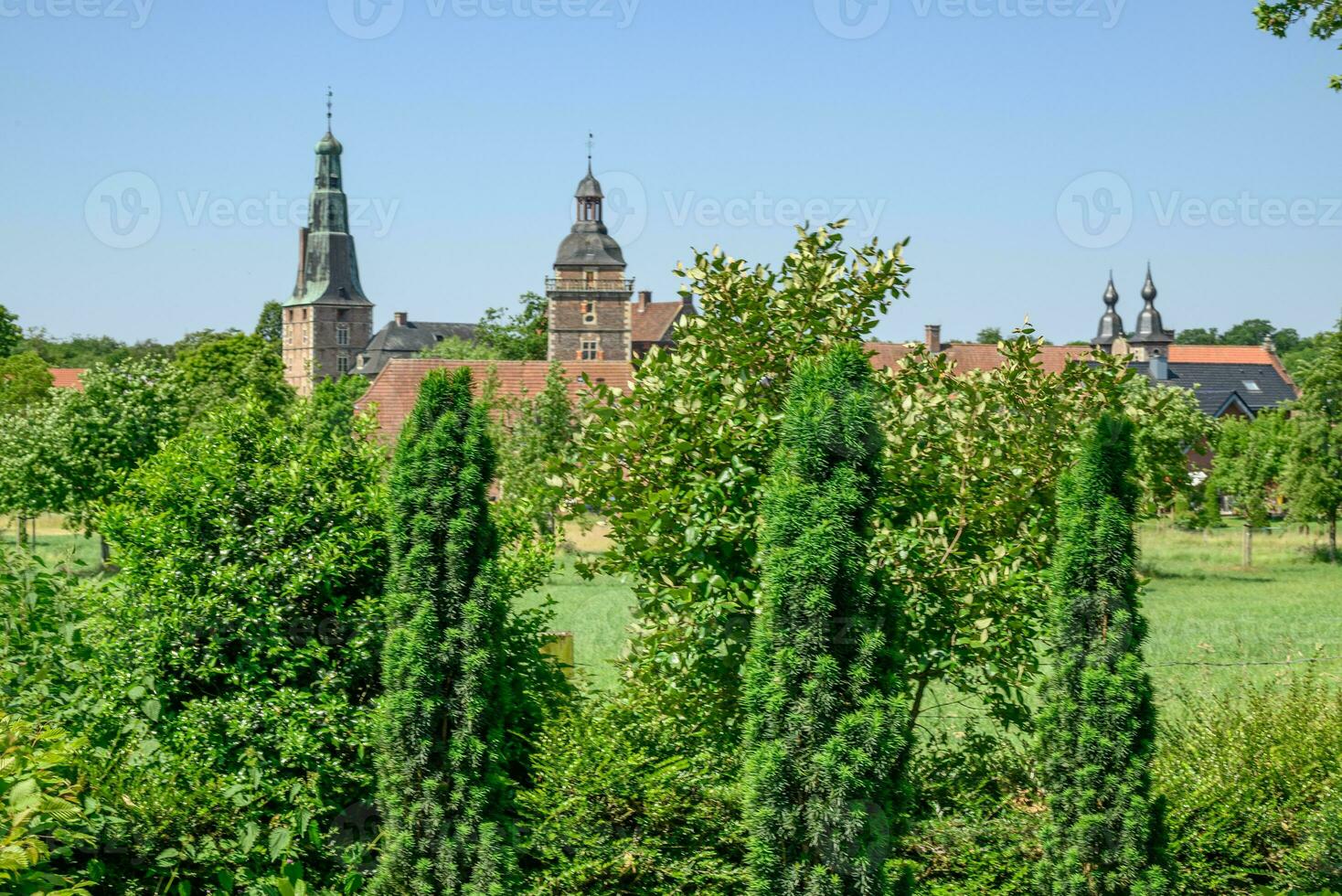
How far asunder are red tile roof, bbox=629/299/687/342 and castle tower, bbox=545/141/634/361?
24.7 meters

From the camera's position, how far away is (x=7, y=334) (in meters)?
78.1

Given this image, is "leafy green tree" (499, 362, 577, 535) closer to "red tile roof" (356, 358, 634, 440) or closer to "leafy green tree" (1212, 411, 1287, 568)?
"red tile roof" (356, 358, 634, 440)

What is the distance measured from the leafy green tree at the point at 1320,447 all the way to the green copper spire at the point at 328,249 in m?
106

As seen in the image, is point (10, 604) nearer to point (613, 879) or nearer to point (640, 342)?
point (613, 879)

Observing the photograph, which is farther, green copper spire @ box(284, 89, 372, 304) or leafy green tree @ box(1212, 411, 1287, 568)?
green copper spire @ box(284, 89, 372, 304)

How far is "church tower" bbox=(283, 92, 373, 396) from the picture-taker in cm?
13012

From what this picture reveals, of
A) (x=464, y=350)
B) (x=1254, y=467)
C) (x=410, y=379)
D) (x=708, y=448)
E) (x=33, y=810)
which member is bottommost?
(x=33, y=810)

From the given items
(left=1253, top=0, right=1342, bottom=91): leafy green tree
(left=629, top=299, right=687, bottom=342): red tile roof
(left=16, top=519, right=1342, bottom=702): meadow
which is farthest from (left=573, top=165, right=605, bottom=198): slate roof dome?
(left=1253, top=0, right=1342, bottom=91): leafy green tree

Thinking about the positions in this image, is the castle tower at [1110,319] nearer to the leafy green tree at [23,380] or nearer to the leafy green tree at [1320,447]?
the leafy green tree at [1320,447]

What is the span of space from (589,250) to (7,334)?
41332 millimetres

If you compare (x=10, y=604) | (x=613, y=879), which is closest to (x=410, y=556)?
(x=613, y=879)

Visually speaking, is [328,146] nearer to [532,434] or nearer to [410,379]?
[410,379]

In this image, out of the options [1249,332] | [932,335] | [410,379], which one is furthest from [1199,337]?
[410,379]

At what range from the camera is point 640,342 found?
408 ft
